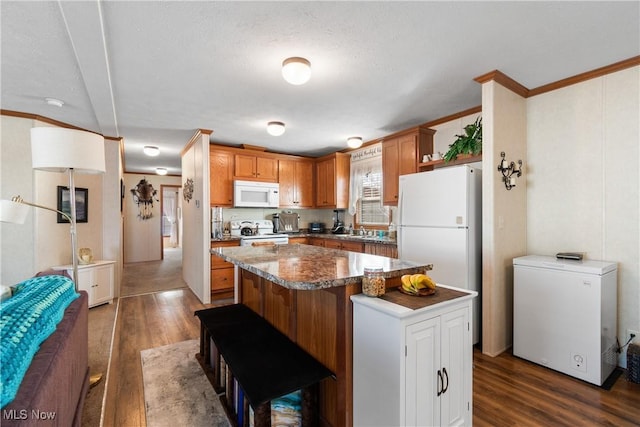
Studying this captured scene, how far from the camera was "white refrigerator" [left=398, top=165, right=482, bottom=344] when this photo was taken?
272 cm

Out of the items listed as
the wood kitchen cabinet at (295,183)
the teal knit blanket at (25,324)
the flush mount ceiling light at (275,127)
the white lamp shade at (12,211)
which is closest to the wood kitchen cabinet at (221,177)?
the wood kitchen cabinet at (295,183)

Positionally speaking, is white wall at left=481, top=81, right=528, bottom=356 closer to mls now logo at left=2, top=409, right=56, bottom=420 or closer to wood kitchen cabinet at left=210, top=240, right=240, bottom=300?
mls now logo at left=2, top=409, right=56, bottom=420

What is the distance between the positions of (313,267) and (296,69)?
60.2 inches

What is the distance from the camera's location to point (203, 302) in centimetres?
414

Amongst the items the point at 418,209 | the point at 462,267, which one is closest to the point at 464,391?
the point at 462,267

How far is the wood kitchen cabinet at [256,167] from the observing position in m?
4.85

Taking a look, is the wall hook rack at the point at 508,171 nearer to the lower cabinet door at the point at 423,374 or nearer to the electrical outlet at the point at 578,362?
the electrical outlet at the point at 578,362

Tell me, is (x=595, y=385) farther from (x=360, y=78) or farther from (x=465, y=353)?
(x=360, y=78)

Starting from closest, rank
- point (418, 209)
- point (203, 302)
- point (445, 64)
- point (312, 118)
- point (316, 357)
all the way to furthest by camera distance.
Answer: point (316, 357), point (445, 64), point (418, 209), point (312, 118), point (203, 302)

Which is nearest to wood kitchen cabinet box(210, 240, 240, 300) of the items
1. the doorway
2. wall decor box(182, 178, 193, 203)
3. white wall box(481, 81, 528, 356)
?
wall decor box(182, 178, 193, 203)

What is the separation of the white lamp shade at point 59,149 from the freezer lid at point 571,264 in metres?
3.68

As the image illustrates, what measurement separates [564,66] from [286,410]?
11.0 ft

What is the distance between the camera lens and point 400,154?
4.01 metres

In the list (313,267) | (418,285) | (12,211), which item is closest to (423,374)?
(418,285)
